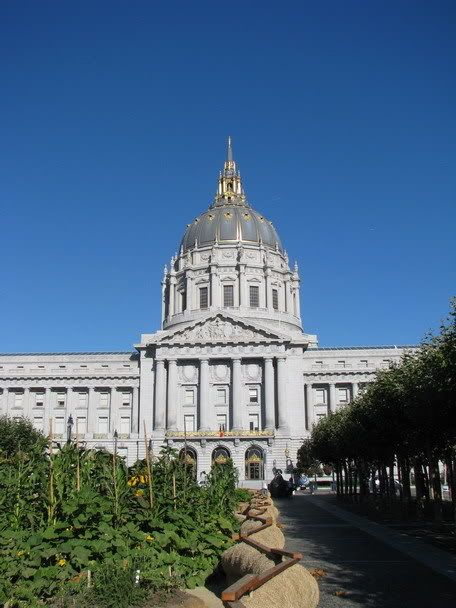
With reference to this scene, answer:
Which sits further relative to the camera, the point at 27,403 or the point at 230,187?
the point at 230,187

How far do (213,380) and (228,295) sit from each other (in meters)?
25.1

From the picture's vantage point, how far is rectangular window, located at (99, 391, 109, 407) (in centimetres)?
10538

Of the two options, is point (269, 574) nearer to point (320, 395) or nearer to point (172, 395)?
point (172, 395)

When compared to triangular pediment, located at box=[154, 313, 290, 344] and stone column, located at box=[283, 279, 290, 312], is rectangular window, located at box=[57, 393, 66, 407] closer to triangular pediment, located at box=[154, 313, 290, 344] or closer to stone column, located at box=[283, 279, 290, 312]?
triangular pediment, located at box=[154, 313, 290, 344]

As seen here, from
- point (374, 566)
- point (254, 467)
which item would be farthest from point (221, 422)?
point (374, 566)

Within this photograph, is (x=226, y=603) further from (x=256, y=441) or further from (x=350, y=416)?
(x=256, y=441)

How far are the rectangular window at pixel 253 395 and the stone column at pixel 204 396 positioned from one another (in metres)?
6.22

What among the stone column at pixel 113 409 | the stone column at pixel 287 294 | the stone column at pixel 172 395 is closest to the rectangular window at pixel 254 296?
the stone column at pixel 287 294

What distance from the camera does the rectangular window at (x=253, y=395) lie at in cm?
9794

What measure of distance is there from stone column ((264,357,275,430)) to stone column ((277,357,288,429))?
0.97 m

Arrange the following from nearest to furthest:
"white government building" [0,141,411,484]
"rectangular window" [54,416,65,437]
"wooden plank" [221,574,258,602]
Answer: "wooden plank" [221,574,258,602]
"white government building" [0,141,411,484]
"rectangular window" [54,416,65,437]

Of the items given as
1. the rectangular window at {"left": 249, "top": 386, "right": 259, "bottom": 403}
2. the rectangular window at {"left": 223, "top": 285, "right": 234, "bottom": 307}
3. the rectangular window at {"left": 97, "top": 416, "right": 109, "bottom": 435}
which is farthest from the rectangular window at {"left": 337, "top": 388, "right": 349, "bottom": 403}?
the rectangular window at {"left": 97, "top": 416, "right": 109, "bottom": 435}

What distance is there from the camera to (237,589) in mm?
9273

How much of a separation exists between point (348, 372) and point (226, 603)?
99.6 meters
